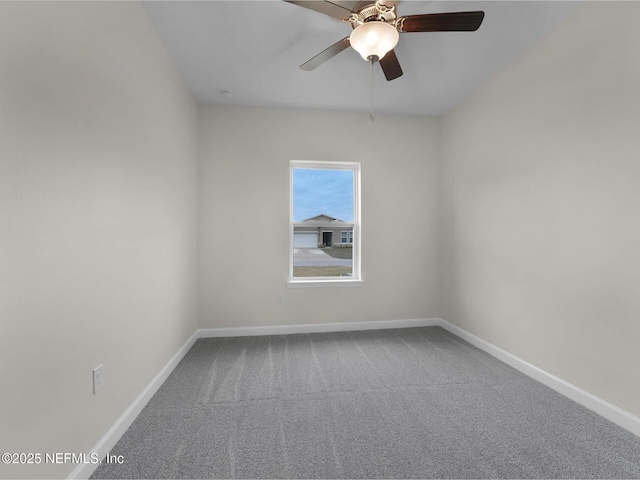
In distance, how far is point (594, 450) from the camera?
1571mm

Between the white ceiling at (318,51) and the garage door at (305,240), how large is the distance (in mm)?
1543

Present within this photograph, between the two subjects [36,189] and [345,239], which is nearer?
[36,189]

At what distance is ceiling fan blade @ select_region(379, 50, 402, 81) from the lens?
6.40ft

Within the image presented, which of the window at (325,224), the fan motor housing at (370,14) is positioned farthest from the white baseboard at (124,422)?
the fan motor housing at (370,14)

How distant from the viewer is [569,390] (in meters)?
2.07

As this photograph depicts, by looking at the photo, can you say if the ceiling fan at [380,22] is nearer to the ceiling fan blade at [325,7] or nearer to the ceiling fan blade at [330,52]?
the ceiling fan blade at [325,7]

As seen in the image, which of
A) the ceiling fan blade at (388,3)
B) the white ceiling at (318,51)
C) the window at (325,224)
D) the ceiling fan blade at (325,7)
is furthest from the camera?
the window at (325,224)

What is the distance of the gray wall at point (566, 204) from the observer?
174cm

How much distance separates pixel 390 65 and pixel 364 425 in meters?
2.44

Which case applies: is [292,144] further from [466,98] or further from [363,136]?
[466,98]

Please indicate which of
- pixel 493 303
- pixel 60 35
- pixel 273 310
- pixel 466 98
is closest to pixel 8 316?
pixel 60 35

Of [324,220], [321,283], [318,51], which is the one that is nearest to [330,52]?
[318,51]

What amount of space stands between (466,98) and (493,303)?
7.37ft

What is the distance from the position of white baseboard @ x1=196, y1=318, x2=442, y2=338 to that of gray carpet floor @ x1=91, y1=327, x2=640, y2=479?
0.60 m
